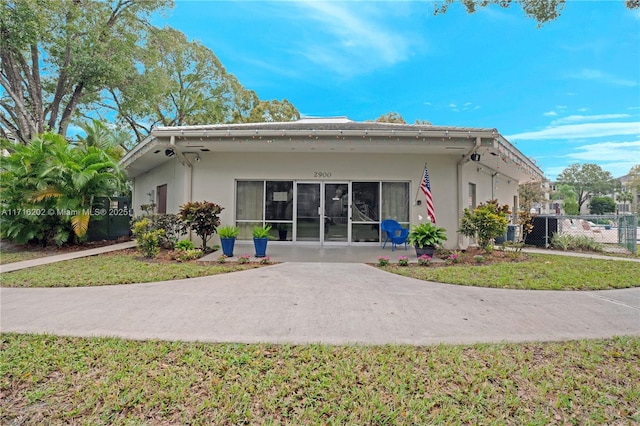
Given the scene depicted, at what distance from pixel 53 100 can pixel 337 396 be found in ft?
71.0

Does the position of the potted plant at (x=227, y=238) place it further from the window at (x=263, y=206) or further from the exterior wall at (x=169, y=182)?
the exterior wall at (x=169, y=182)

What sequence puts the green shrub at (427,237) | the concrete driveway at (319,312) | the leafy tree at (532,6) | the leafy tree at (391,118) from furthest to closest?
1. the leafy tree at (391,118)
2. the green shrub at (427,237)
3. the leafy tree at (532,6)
4. the concrete driveway at (319,312)

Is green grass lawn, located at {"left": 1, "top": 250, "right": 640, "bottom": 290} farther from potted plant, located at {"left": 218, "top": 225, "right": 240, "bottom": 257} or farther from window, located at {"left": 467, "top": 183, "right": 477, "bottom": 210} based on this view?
window, located at {"left": 467, "top": 183, "right": 477, "bottom": 210}

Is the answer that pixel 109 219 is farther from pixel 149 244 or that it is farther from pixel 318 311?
pixel 318 311

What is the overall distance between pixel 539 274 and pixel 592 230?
8.18 m

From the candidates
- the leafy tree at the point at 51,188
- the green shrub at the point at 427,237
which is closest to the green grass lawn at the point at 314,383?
the green shrub at the point at 427,237

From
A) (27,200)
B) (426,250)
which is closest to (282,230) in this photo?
(426,250)

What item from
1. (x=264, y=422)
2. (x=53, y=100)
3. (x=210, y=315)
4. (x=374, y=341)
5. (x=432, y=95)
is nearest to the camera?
(x=264, y=422)

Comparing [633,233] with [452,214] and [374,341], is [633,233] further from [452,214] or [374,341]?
[374,341]

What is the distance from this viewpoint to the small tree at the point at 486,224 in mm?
7848

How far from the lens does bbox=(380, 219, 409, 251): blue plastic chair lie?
9.20m

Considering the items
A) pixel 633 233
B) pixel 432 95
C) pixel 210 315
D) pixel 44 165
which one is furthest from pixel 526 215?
pixel 44 165

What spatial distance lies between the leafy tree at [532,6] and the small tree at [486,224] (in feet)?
14.3

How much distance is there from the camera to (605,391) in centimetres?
244
